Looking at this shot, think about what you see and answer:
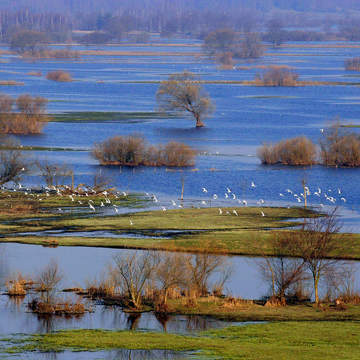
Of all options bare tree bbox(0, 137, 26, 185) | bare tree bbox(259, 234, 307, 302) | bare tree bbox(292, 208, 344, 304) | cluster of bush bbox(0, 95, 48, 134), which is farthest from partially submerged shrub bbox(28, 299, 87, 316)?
cluster of bush bbox(0, 95, 48, 134)

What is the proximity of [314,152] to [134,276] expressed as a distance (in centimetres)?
4921

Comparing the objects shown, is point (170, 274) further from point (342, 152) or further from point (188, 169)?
point (342, 152)

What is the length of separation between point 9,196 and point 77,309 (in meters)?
30.2

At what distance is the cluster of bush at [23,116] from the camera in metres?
107

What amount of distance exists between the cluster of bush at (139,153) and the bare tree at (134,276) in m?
42.9

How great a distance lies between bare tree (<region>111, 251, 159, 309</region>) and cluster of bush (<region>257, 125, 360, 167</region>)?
45446 mm

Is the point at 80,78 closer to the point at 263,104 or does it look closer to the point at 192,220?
the point at 263,104

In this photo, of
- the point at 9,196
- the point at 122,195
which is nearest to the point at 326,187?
the point at 122,195

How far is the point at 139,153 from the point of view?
86.8 meters

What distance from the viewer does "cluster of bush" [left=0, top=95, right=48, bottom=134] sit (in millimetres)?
107250

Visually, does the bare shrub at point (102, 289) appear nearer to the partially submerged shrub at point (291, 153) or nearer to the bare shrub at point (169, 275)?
the bare shrub at point (169, 275)

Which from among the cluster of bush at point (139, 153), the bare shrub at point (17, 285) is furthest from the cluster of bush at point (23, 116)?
the bare shrub at point (17, 285)

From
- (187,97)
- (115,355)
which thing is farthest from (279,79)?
(115,355)

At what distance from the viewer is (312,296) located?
4181cm
